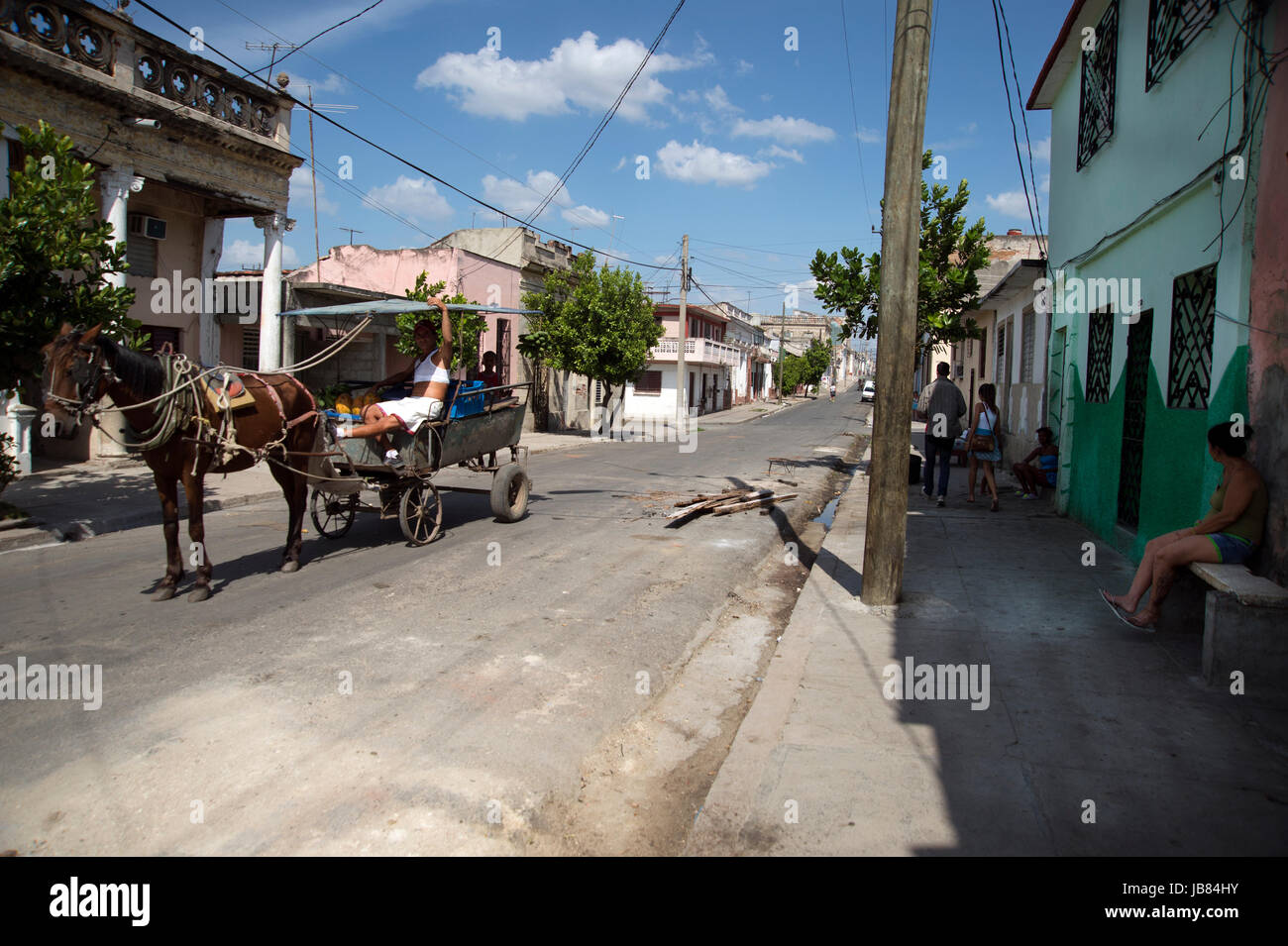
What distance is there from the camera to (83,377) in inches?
221

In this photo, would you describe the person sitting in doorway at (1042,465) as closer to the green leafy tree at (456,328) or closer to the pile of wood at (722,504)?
the pile of wood at (722,504)

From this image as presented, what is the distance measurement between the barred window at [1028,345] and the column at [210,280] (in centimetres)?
1568

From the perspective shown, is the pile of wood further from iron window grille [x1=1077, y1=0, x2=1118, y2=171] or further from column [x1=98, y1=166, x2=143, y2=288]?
column [x1=98, y1=166, x2=143, y2=288]

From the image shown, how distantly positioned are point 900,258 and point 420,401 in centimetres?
461

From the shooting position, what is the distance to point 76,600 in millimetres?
6352

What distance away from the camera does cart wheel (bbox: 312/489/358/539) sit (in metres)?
8.53

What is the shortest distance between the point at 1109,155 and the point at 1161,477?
4.27m

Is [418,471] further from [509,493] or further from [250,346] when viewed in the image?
[250,346]

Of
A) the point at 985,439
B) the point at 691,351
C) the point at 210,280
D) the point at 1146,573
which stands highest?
the point at 691,351

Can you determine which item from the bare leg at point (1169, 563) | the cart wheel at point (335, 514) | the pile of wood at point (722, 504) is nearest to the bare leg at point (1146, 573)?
the bare leg at point (1169, 563)

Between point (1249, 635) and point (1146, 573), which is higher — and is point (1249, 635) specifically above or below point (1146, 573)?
below

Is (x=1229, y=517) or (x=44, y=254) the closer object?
(x=1229, y=517)

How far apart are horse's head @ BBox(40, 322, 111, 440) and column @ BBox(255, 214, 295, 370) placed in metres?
11.9
